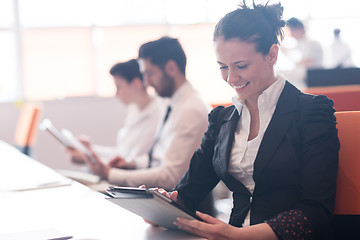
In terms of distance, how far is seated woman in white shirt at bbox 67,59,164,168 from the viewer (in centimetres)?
360

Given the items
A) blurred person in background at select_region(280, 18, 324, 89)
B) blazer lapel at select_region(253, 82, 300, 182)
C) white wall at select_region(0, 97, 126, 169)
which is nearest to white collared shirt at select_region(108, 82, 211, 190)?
blazer lapel at select_region(253, 82, 300, 182)

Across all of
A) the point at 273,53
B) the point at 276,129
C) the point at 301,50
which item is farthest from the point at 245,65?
the point at 301,50

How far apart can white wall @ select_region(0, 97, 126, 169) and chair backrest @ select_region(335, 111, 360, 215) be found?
497 cm

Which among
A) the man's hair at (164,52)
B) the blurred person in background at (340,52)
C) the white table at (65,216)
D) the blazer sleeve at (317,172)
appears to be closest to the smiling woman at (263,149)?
the blazer sleeve at (317,172)

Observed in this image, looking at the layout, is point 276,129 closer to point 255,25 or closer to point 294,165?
point 294,165

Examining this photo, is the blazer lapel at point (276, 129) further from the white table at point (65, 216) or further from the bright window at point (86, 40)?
the bright window at point (86, 40)

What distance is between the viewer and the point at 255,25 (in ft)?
5.32

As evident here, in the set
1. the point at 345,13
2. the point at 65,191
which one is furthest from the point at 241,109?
the point at 345,13

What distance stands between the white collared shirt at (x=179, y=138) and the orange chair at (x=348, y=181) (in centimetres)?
129

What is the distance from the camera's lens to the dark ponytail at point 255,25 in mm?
1614

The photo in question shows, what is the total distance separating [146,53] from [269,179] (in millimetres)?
1654

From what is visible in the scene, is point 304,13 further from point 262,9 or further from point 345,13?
point 262,9

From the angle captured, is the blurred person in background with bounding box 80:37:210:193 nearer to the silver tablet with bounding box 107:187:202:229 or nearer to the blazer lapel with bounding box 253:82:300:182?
the blazer lapel with bounding box 253:82:300:182

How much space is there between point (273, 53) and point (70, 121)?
191 inches
